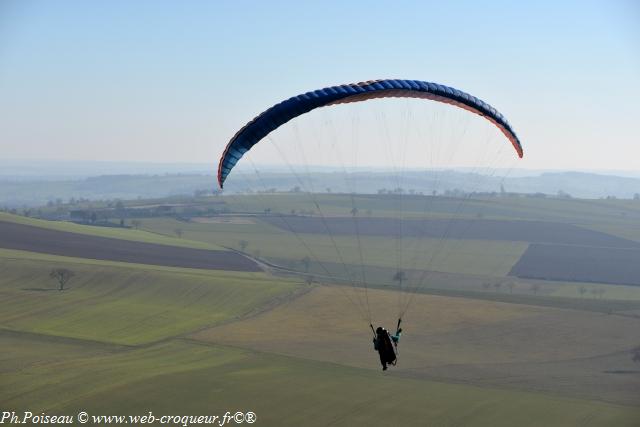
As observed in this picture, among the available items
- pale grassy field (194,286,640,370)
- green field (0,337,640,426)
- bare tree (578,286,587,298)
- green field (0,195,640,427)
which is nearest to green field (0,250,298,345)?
green field (0,195,640,427)

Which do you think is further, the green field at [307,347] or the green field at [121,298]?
the green field at [121,298]

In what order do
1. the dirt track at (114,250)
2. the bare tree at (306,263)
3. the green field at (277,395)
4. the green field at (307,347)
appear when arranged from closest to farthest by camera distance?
the green field at (277,395), the green field at (307,347), the dirt track at (114,250), the bare tree at (306,263)

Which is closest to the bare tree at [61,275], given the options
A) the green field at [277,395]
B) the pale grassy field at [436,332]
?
the pale grassy field at [436,332]

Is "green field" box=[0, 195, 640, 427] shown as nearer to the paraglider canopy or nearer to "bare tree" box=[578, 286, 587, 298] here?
"bare tree" box=[578, 286, 587, 298]

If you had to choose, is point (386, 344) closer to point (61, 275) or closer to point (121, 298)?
point (121, 298)

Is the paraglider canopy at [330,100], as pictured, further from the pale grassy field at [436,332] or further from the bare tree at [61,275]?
the bare tree at [61,275]

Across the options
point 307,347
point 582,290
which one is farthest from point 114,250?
point 582,290

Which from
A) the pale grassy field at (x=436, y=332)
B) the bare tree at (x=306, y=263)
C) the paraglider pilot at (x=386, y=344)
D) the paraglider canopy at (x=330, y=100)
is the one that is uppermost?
the paraglider canopy at (x=330, y=100)

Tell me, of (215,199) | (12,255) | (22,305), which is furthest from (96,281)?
(215,199)

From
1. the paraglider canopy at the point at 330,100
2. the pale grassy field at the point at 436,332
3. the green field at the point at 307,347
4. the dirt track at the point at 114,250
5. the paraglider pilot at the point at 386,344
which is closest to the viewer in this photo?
the paraglider canopy at the point at 330,100
